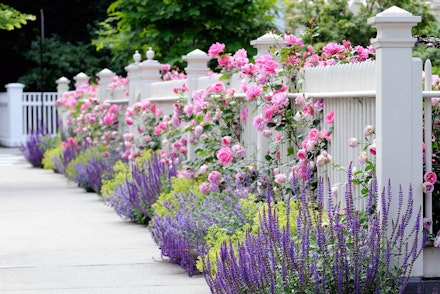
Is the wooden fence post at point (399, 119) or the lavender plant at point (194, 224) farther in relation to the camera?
the lavender plant at point (194, 224)

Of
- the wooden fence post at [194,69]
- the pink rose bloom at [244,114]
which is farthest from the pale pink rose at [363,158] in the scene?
the wooden fence post at [194,69]

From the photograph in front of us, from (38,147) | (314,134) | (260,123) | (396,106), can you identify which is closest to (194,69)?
(260,123)

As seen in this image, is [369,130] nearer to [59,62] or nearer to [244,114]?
[244,114]

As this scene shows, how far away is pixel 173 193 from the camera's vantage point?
34.2 ft

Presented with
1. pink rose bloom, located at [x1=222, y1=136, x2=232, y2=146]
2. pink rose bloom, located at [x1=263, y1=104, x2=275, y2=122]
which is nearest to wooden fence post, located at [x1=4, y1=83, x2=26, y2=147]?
pink rose bloom, located at [x1=222, y1=136, x2=232, y2=146]

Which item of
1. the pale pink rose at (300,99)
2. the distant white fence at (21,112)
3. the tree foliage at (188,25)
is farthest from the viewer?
the distant white fence at (21,112)

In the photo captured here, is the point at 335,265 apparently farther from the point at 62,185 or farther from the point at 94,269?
the point at 62,185

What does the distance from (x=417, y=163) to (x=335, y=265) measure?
3.01ft

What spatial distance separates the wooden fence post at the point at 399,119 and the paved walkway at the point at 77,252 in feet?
5.94

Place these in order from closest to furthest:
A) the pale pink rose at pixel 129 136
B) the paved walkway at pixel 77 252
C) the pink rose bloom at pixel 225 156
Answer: the paved walkway at pixel 77 252 < the pink rose bloom at pixel 225 156 < the pale pink rose at pixel 129 136

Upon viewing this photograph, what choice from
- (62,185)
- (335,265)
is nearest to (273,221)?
(335,265)

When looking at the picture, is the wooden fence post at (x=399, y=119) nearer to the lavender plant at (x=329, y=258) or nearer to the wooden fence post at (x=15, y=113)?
the lavender plant at (x=329, y=258)

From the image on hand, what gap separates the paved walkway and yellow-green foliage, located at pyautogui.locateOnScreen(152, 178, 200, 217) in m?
0.31

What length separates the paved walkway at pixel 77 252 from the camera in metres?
7.97
